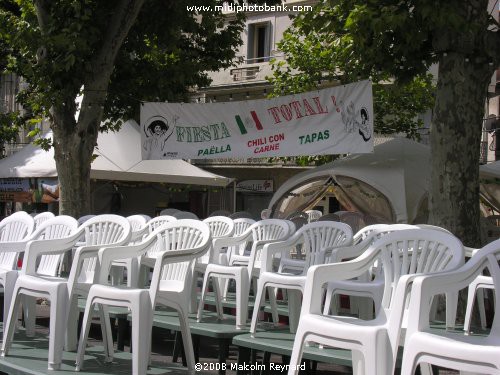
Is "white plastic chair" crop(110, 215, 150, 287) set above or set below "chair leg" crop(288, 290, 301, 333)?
above

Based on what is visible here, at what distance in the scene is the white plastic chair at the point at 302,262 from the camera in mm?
6453

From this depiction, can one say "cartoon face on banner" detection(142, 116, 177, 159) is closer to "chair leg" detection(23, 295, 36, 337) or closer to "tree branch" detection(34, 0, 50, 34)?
"tree branch" detection(34, 0, 50, 34)

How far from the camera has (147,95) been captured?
16.7 metres

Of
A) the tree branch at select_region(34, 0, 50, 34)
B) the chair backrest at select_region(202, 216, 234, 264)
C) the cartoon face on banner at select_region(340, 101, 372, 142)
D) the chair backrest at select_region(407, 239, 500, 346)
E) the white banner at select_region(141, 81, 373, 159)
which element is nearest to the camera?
the chair backrest at select_region(407, 239, 500, 346)

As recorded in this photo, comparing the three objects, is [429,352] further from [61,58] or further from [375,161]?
[375,161]

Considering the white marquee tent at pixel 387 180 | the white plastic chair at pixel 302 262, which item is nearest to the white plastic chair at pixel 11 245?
the white plastic chair at pixel 302 262

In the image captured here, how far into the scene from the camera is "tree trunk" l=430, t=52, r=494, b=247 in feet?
28.5

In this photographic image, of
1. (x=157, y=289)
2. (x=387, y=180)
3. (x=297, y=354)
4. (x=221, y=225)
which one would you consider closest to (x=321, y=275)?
(x=297, y=354)

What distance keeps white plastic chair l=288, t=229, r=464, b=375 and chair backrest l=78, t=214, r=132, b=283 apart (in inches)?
99.8

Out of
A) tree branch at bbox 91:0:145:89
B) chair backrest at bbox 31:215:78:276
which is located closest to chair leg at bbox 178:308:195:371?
chair backrest at bbox 31:215:78:276

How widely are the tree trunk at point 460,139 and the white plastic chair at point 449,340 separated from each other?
394cm

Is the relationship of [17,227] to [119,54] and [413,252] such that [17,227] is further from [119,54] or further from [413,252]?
[119,54]

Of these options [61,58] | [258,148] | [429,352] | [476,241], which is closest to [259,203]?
[258,148]

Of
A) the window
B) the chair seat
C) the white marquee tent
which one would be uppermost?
the window
